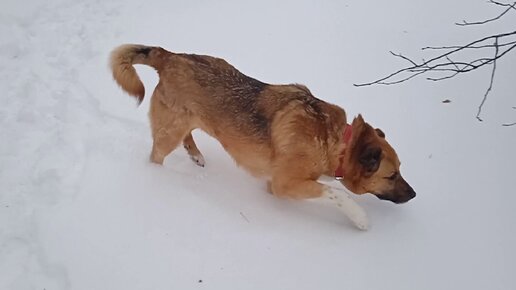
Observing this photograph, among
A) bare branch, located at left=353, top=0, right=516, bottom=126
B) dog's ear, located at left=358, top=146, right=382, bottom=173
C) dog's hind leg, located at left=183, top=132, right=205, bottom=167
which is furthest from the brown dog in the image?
bare branch, located at left=353, top=0, right=516, bottom=126

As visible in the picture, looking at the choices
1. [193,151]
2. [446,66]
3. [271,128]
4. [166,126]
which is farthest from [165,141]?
[446,66]

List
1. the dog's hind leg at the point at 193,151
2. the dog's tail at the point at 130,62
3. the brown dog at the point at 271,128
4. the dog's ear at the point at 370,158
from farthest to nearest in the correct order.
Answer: the dog's hind leg at the point at 193,151, the dog's tail at the point at 130,62, the brown dog at the point at 271,128, the dog's ear at the point at 370,158

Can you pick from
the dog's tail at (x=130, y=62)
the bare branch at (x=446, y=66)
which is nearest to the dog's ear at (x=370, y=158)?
the bare branch at (x=446, y=66)

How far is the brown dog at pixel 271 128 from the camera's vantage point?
3557 mm

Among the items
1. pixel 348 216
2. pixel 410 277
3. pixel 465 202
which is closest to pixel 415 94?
pixel 465 202

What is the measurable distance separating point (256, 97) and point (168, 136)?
787 mm

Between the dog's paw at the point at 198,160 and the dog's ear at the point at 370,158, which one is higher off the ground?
the dog's ear at the point at 370,158

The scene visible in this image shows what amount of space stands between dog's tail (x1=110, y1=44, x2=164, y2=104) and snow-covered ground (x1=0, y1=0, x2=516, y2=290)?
653mm

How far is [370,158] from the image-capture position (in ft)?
11.4

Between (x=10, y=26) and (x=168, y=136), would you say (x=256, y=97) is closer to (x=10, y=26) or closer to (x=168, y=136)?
(x=168, y=136)

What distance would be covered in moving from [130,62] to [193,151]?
93cm

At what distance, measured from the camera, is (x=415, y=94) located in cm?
471

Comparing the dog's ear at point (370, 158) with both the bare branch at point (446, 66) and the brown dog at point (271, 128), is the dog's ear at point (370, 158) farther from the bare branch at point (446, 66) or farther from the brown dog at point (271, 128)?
the bare branch at point (446, 66)

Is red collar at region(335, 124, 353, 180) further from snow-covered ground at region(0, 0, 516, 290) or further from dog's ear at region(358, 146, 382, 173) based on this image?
snow-covered ground at region(0, 0, 516, 290)
